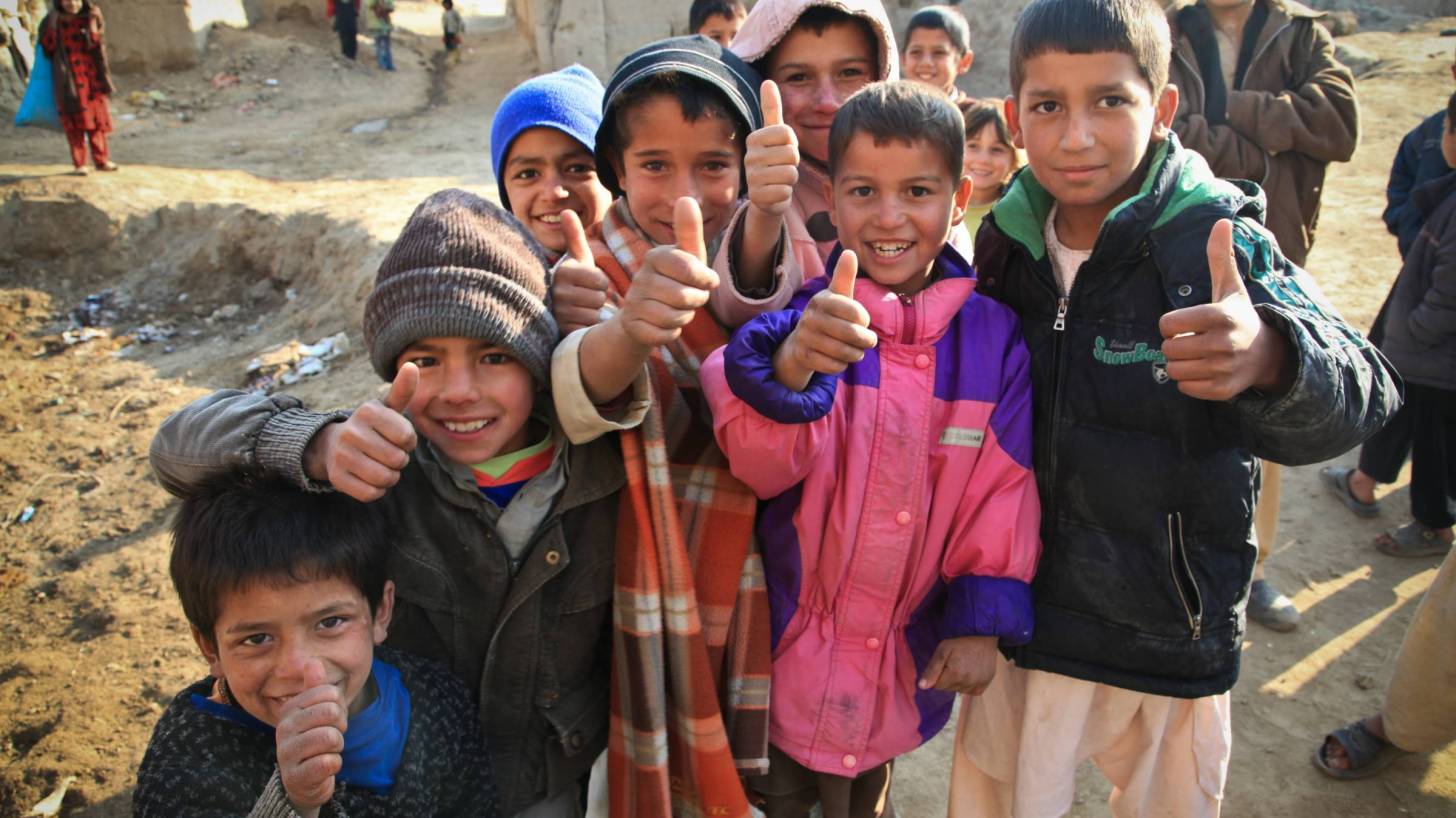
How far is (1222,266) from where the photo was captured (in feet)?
4.40

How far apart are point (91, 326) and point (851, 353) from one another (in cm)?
727

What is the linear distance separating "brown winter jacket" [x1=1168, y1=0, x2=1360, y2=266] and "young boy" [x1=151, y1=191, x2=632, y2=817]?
2.74 meters

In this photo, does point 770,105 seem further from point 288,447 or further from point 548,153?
point 288,447

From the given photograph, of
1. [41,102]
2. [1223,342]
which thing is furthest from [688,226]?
[41,102]

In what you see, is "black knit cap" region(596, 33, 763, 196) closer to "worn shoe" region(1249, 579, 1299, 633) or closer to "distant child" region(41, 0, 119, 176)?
"worn shoe" region(1249, 579, 1299, 633)

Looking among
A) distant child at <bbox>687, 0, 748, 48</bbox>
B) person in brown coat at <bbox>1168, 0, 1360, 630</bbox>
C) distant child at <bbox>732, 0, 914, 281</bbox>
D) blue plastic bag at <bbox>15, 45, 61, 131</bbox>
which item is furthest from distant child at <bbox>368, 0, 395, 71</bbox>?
distant child at <bbox>732, 0, 914, 281</bbox>

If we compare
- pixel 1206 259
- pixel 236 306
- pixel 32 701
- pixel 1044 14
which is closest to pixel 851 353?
pixel 1206 259

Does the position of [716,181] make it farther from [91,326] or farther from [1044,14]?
[91,326]

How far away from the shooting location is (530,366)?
4.96ft

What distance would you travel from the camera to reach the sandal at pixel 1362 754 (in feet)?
8.30

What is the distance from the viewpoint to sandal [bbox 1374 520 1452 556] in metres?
3.57

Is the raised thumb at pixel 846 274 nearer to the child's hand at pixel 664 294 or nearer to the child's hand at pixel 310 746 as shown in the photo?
the child's hand at pixel 664 294

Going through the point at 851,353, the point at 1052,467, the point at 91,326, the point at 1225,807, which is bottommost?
the point at 91,326

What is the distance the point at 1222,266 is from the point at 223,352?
627 cm
